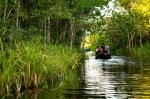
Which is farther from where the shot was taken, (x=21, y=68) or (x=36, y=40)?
(x=36, y=40)

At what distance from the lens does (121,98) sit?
13.9 m

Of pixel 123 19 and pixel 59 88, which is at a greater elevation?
pixel 123 19

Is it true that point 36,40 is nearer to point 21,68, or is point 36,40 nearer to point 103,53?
point 21,68

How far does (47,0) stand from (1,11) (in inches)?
130

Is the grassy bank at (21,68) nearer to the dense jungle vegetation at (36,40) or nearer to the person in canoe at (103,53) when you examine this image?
the dense jungle vegetation at (36,40)

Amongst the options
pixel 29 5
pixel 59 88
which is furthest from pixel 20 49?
pixel 29 5

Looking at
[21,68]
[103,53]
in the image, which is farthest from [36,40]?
[103,53]

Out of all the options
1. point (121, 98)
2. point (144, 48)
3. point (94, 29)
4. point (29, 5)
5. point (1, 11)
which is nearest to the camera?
point (121, 98)

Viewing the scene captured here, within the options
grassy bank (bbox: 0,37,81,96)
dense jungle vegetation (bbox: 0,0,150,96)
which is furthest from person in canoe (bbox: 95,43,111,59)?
grassy bank (bbox: 0,37,81,96)

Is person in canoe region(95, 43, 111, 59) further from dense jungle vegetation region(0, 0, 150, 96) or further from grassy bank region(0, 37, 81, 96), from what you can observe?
grassy bank region(0, 37, 81, 96)

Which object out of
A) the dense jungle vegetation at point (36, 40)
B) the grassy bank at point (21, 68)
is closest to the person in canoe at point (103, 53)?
the dense jungle vegetation at point (36, 40)

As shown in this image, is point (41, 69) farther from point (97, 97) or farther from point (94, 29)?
point (94, 29)

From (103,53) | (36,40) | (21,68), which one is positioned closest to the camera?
(21,68)

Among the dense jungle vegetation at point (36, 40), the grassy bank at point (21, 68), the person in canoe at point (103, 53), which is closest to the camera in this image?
the grassy bank at point (21, 68)
